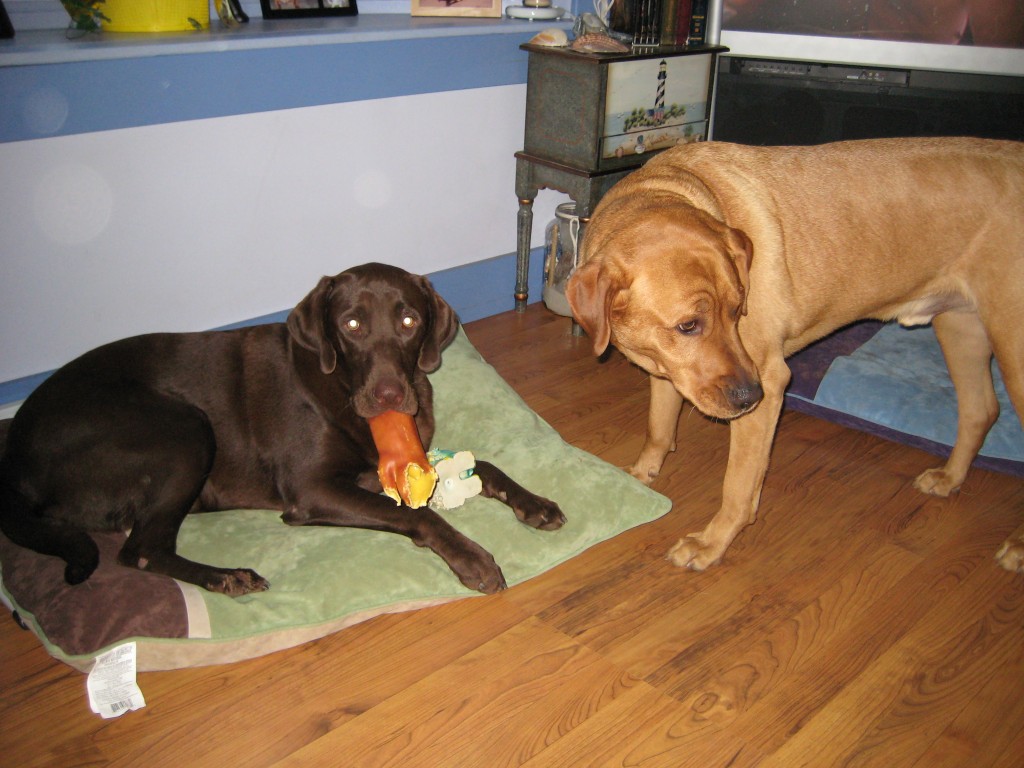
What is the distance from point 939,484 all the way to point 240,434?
245 centimetres

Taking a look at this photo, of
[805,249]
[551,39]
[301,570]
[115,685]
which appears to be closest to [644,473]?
[805,249]

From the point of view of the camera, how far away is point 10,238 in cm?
299

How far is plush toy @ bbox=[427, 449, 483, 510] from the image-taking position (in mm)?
2621

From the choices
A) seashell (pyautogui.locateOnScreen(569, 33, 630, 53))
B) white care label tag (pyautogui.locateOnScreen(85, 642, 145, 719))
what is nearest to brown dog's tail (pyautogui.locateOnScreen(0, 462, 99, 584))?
white care label tag (pyautogui.locateOnScreen(85, 642, 145, 719))

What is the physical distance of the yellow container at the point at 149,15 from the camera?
318 centimetres

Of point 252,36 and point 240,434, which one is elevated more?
point 252,36

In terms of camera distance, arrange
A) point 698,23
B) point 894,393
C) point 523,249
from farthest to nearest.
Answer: point 523,249, point 698,23, point 894,393

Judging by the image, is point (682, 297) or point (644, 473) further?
point (644, 473)

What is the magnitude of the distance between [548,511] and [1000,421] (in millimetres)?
1873

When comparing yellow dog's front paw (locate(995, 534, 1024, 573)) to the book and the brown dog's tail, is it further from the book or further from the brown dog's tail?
the book

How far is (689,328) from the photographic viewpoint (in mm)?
2215

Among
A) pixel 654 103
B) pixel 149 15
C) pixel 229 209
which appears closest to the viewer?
pixel 149 15

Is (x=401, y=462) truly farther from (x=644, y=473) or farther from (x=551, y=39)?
(x=551, y=39)

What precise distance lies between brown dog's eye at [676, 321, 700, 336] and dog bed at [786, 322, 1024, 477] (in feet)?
4.81
